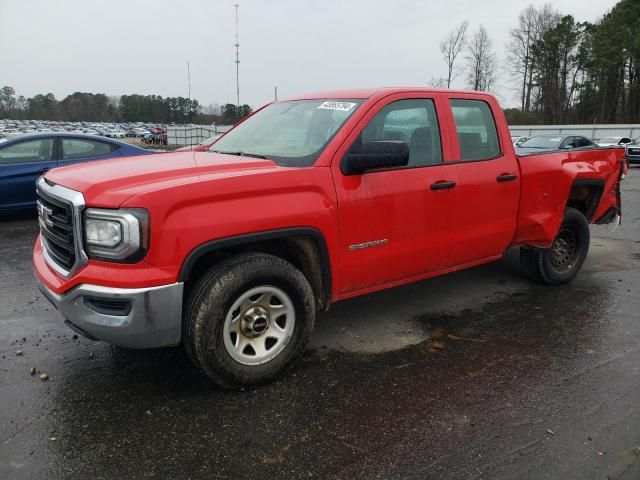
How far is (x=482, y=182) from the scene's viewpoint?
4.38 metres

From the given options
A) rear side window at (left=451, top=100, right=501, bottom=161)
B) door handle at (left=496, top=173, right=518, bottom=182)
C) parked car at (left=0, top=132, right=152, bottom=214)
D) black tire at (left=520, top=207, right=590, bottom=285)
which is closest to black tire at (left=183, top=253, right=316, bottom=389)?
rear side window at (left=451, top=100, right=501, bottom=161)

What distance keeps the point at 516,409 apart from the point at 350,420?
1.00 m

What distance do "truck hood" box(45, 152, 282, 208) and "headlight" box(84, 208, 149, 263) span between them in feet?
0.22

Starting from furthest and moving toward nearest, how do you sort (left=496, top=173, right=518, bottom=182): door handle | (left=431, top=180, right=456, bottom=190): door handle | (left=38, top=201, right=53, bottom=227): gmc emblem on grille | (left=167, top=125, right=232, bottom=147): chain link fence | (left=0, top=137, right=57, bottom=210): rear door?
(left=167, top=125, right=232, bottom=147): chain link fence < (left=0, top=137, right=57, bottom=210): rear door < (left=496, top=173, right=518, bottom=182): door handle < (left=431, top=180, right=456, bottom=190): door handle < (left=38, top=201, right=53, bottom=227): gmc emblem on grille

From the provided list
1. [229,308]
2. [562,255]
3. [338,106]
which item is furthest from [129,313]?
[562,255]

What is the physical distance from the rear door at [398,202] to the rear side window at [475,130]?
232mm

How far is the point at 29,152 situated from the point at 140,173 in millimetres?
6438

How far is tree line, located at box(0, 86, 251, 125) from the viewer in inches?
4363

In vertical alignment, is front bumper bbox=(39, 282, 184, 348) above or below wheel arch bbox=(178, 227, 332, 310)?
below

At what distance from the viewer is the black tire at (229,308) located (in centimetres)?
300

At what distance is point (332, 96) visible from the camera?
420cm

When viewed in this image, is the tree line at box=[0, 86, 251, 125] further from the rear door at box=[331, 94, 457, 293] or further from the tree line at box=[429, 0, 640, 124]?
the rear door at box=[331, 94, 457, 293]

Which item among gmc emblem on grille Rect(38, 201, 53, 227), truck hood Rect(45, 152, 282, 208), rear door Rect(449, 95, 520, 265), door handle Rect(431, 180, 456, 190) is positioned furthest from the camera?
rear door Rect(449, 95, 520, 265)

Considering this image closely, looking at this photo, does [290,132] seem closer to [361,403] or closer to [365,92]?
[365,92]
